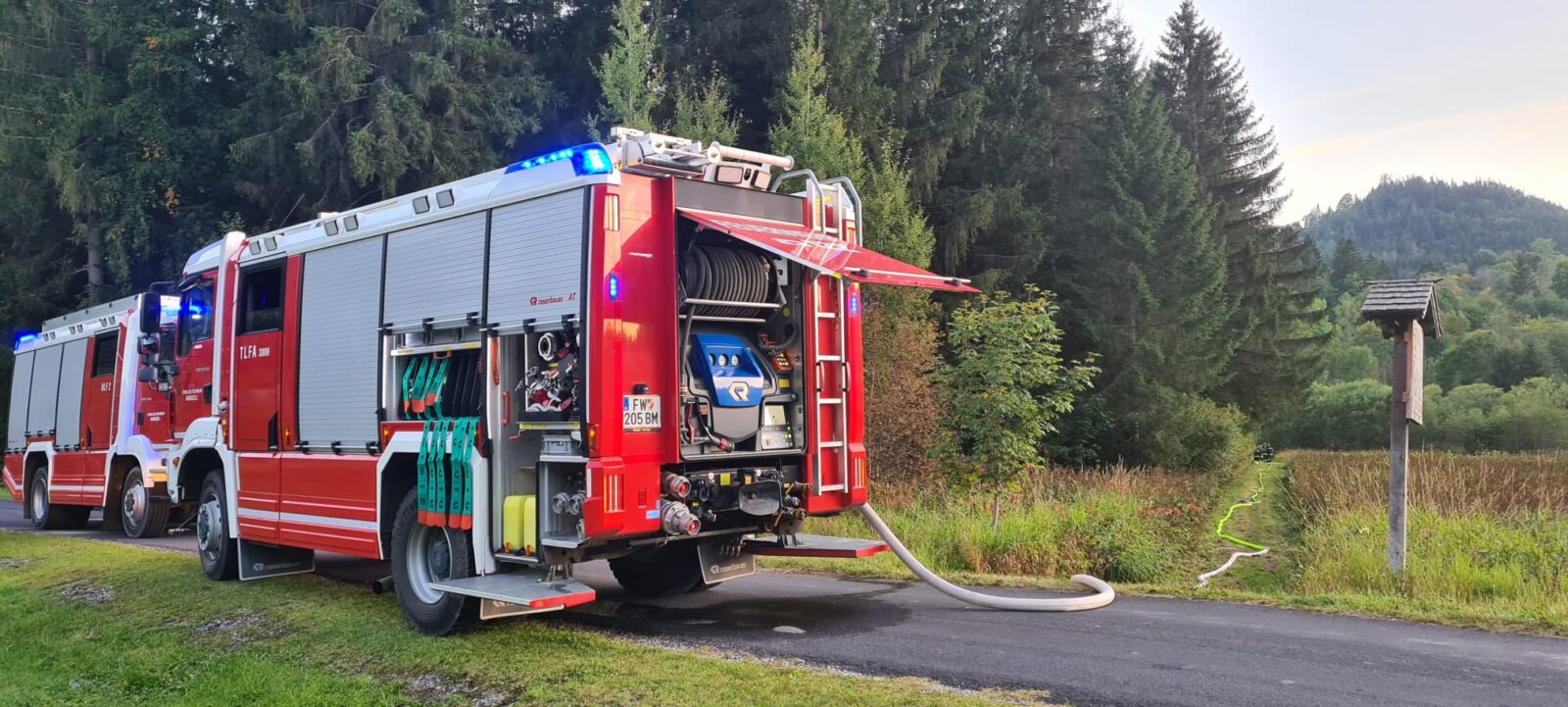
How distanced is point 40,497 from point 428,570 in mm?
14046

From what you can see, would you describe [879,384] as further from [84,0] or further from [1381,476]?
[84,0]

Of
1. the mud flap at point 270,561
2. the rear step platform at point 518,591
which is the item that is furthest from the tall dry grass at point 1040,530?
the mud flap at point 270,561

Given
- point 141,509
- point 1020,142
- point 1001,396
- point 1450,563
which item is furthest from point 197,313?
point 1020,142

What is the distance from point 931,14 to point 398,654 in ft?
92.7

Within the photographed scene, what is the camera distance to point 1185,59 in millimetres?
45562

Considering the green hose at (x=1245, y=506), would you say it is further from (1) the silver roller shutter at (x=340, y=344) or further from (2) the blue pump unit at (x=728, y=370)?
(1) the silver roller shutter at (x=340, y=344)

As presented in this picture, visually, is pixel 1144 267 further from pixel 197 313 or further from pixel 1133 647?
pixel 1133 647

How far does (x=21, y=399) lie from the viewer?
1945 cm

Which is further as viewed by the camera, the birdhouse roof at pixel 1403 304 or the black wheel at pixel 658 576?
the birdhouse roof at pixel 1403 304

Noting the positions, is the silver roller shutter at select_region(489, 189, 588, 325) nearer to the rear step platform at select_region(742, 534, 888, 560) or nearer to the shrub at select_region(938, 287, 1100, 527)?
the rear step platform at select_region(742, 534, 888, 560)

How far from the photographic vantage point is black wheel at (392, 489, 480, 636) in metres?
7.86

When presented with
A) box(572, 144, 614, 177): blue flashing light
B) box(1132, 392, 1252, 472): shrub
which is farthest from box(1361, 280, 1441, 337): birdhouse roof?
box(1132, 392, 1252, 472): shrub

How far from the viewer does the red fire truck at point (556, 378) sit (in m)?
7.30

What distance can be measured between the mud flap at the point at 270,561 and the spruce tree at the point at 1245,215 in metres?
35.1
